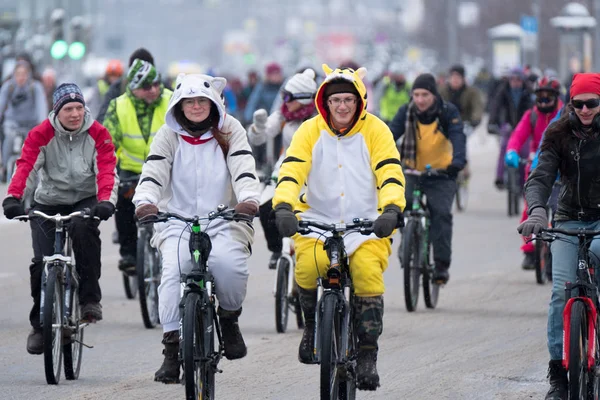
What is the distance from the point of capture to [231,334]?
8266mm

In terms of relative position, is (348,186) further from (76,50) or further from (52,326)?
(76,50)

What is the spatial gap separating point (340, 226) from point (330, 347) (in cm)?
64

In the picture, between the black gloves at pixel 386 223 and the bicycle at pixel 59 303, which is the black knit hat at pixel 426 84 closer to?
the bicycle at pixel 59 303

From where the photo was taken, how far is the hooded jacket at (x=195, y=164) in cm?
820

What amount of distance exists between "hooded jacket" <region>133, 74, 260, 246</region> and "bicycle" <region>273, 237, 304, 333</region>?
3071 millimetres

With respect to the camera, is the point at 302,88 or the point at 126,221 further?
the point at 126,221

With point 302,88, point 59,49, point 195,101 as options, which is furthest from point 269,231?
point 59,49

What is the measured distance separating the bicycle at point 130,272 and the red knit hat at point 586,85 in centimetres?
A: 425

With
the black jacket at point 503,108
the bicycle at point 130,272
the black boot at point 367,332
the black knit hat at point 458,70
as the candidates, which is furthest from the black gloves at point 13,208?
the black knit hat at point 458,70

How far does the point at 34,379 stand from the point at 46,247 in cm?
80

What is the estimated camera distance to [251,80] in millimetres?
33281

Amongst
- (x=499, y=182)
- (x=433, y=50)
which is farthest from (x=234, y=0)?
(x=499, y=182)

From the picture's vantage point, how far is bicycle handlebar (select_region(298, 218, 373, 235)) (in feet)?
25.4

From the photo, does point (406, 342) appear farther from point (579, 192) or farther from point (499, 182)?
point (499, 182)
